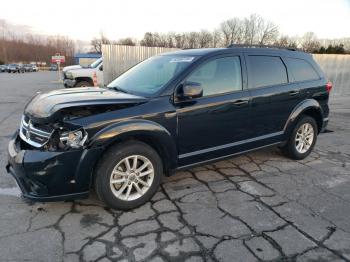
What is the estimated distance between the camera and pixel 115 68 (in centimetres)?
1236

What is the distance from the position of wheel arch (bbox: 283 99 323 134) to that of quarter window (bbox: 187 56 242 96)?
1.22m

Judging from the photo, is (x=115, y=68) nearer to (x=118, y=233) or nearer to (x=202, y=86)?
(x=202, y=86)

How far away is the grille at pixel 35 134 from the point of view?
283cm

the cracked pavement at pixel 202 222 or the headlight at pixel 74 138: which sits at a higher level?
the headlight at pixel 74 138

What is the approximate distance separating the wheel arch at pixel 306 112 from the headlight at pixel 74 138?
124 inches

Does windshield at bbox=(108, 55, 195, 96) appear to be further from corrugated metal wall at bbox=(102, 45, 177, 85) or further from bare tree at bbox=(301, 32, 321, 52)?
bare tree at bbox=(301, 32, 321, 52)

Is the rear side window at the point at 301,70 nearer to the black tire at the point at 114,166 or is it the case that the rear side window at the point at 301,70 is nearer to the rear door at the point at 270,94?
the rear door at the point at 270,94

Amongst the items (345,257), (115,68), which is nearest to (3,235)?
(345,257)

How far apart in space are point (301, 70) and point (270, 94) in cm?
102

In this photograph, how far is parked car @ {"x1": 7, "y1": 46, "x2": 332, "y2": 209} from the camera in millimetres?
2795

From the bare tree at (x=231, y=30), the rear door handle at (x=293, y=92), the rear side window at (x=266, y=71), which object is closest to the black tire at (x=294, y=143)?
the rear door handle at (x=293, y=92)

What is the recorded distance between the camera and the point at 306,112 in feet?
15.9

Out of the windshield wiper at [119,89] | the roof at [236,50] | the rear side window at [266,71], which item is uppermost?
the roof at [236,50]

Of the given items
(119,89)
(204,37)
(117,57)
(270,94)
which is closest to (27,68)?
(204,37)
